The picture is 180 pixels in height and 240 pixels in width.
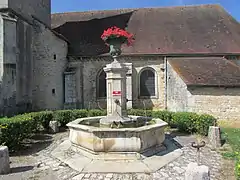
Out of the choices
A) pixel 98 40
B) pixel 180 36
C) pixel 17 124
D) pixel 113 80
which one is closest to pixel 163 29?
pixel 180 36

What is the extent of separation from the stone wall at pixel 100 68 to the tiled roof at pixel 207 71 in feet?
4.41

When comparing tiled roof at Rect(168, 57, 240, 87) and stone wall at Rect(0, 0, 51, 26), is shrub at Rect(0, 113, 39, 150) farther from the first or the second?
stone wall at Rect(0, 0, 51, 26)

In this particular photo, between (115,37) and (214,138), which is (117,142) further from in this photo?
(214,138)

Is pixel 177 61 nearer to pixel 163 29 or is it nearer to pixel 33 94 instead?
pixel 163 29

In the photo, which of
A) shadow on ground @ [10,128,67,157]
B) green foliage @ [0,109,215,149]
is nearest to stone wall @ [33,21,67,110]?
green foliage @ [0,109,215,149]

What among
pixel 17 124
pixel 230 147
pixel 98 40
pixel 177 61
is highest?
pixel 98 40

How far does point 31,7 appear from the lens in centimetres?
1534

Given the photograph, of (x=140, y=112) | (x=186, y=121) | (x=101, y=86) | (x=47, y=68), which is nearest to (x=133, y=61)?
(x=101, y=86)

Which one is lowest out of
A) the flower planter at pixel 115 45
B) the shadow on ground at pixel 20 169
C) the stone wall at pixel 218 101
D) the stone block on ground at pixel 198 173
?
the shadow on ground at pixel 20 169

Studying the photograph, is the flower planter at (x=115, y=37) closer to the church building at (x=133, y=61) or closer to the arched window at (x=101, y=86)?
the church building at (x=133, y=61)

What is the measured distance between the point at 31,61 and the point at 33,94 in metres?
2.01

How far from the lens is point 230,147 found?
7195 millimetres

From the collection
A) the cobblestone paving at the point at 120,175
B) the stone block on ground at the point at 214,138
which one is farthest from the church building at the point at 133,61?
the cobblestone paving at the point at 120,175

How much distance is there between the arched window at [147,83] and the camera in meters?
15.6
